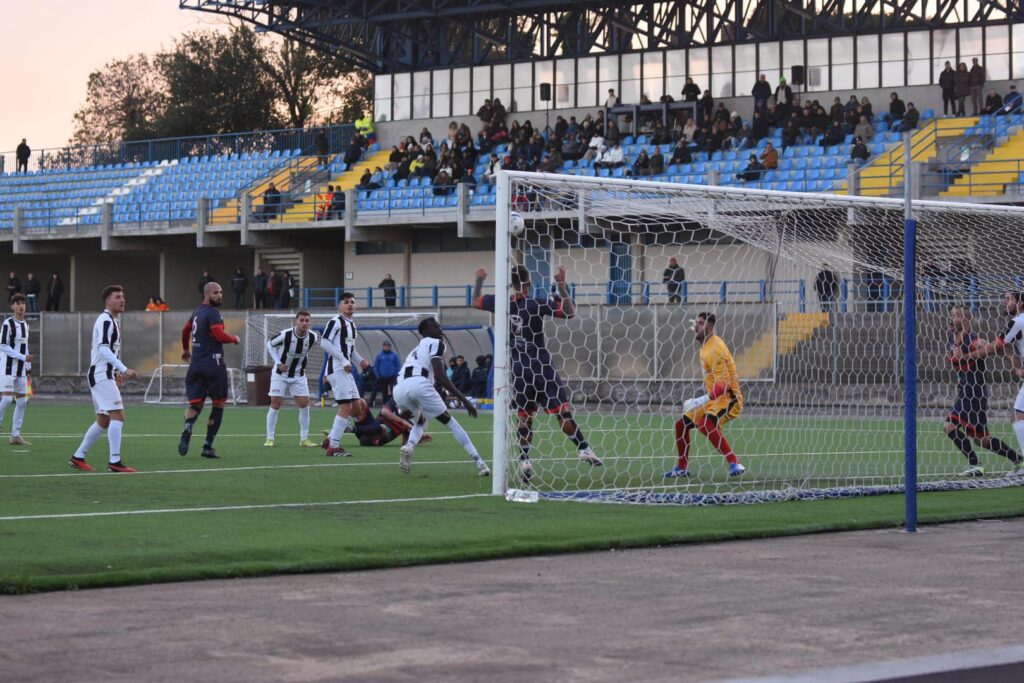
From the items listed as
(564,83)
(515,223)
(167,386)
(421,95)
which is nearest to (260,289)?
(167,386)

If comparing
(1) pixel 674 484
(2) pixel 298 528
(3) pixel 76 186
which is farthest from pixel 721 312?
(3) pixel 76 186

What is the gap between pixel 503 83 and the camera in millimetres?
51250

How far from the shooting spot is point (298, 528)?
10352 mm

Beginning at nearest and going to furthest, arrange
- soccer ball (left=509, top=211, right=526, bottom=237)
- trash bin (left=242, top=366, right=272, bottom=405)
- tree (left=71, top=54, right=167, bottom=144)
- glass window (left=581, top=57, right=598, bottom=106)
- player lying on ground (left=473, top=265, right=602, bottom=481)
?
1. soccer ball (left=509, top=211, right=526, bottom=237)
2. player lying on ground (left=473, top=265, right=602, bottom=481)
3. trash bin (left=242, top=366, right=272, bottom=405)
4. glass window (left=581, top=57, right=598, bottom=106)
5. tree (left=71, top=54, right=167, bottom=144)

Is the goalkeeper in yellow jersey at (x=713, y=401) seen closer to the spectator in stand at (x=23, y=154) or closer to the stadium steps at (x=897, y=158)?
the stadium steps at (x=897, y=158)

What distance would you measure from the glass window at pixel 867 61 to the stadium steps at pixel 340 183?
16.2m

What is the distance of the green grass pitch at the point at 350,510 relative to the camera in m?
8.95

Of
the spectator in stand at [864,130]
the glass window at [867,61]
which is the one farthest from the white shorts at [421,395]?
the glass window at [867,61]

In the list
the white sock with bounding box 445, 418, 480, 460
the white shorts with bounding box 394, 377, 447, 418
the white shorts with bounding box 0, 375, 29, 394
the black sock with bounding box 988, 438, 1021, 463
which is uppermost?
the white shorts with bounding box 394, 377, 447, 418

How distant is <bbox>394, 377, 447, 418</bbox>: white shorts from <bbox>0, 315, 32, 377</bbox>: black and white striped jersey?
779 cm

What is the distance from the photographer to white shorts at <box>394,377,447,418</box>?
15.1 metres

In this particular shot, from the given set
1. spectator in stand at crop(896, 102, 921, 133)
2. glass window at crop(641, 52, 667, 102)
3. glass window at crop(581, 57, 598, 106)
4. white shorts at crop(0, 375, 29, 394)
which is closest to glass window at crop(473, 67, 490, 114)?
glass window at crop(581, 57, 598, 106)

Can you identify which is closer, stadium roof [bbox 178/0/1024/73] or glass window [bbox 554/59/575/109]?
stadium roof [bbox 178/0/1024/73]

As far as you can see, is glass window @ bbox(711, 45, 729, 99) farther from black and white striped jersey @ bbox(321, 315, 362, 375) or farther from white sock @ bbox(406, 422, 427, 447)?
white sock @ bbox(406, 422, 427, 447)
